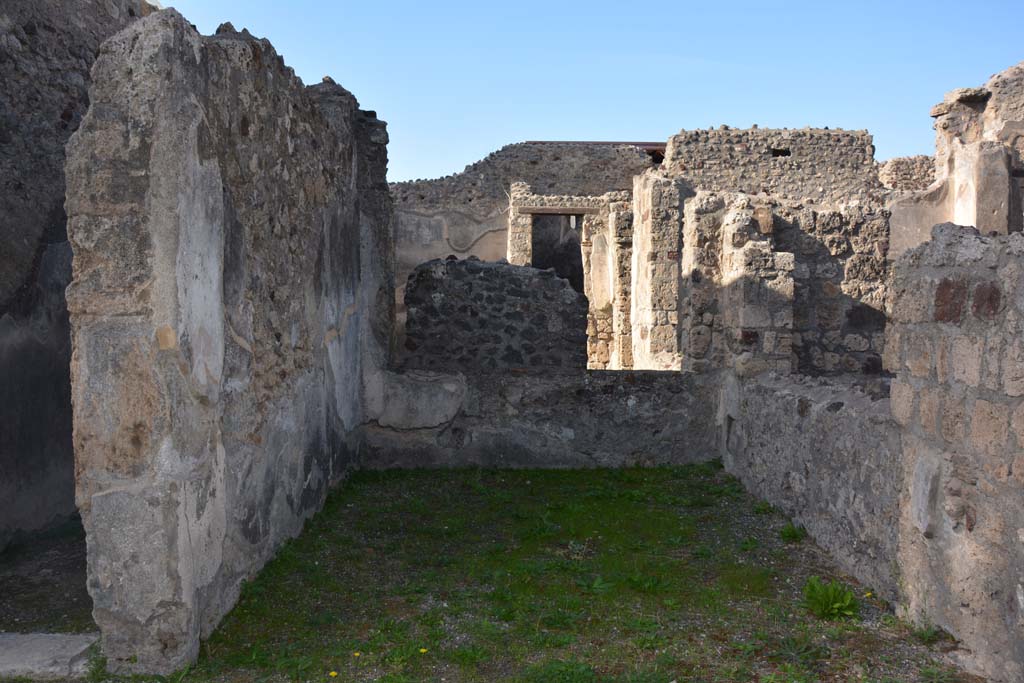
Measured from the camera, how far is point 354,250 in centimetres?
582

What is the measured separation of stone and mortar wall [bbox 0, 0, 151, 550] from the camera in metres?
4.41

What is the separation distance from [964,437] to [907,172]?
20.5 metres

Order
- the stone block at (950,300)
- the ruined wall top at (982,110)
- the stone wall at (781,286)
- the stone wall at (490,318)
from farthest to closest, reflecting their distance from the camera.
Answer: the ruined wall top at (982,110) → the stone wall at (490,318) → the stone wall at (781,286) → the stone block at (950,300)

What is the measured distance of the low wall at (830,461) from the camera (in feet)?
11.7

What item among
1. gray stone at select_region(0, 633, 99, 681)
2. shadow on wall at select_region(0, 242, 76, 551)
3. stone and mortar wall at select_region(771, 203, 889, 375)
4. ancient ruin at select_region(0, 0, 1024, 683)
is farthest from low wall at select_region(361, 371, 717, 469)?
gray stone at select_region(0, 633, 99, 681)

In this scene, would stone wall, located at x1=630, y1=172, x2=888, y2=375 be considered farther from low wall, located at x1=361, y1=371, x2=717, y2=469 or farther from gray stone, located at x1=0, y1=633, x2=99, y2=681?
gray stone, located at x1=0, y1=633, x2=99, y2=681

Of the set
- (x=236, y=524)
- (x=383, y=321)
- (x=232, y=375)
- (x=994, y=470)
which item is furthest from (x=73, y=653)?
(x=383, y=321)

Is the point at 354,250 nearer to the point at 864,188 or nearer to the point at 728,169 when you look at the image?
the point at 728,169

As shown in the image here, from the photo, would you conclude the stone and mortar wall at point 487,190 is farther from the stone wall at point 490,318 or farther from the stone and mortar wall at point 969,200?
the stone and mortar wall at point 969,200

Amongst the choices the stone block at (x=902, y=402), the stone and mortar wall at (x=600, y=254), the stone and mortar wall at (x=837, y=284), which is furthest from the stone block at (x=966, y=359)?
the stone and mortar wall at (x=600, y=254)

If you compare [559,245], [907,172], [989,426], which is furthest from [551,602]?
[907,172]

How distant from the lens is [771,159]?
20.7 meters

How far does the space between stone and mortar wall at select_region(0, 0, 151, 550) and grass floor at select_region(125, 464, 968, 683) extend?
1501mm

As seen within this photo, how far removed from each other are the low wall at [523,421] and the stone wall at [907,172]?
17.4 m
